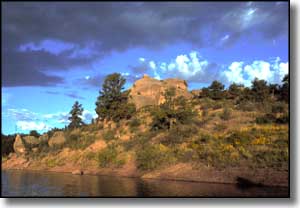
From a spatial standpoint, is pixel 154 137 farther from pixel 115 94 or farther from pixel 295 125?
pixel 295 125

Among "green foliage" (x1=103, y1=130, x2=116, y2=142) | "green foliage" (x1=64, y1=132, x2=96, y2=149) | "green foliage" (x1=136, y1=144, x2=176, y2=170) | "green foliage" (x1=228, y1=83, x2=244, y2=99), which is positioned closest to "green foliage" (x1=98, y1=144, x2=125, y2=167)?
"green foliage" (x1=136, y1=144, x2=176, y2=170)

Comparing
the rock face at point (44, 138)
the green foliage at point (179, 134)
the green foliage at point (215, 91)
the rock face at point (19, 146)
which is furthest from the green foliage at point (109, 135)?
the rock face at point (19, 146)

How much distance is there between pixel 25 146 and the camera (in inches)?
1337

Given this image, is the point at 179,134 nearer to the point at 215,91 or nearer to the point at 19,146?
the point at 215,91

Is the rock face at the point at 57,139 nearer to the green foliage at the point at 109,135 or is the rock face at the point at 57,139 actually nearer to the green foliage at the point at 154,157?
the green foliage at the point at 109,135

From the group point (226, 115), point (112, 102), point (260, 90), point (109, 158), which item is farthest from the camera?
point (112, 102)

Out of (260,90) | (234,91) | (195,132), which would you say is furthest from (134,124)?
(234,91)

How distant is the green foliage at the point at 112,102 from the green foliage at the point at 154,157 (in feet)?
36.5

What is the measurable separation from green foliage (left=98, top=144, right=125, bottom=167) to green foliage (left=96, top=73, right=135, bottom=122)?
7.84 metres

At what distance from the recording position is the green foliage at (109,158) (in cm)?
2042

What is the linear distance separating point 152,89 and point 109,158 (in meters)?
24.7

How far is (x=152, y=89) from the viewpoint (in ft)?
149

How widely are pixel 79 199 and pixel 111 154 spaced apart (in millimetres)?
12223

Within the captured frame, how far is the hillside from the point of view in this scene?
45.0ft
